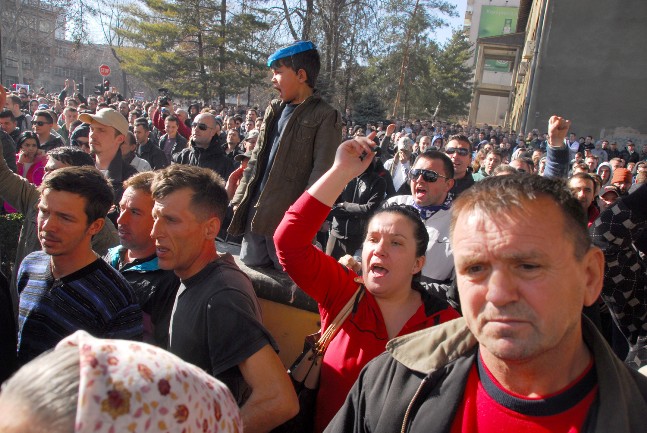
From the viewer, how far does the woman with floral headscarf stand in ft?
3.27

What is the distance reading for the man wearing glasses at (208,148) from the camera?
6676mm

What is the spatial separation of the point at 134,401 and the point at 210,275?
4.56ft

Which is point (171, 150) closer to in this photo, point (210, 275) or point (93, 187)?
point (93, 187)

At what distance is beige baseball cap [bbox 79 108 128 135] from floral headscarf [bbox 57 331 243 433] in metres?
4.53

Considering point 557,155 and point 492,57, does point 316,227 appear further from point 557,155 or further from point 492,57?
point 492,57

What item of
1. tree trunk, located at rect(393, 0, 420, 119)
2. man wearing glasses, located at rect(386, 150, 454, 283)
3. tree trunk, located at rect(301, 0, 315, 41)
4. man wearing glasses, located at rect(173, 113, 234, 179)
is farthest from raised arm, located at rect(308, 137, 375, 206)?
tree trunk, located at rect(393, 0, 420, 119)

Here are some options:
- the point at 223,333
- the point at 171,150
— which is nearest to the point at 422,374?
the point at 223,333

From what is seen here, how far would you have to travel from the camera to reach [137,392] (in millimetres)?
1024

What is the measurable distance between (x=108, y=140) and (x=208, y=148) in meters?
1.63

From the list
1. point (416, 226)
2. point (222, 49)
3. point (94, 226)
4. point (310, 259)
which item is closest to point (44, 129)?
point (94, 226)

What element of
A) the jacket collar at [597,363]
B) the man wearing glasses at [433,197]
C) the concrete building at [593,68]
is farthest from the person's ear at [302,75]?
the concrete building at [593,68]

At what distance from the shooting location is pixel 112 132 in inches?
208

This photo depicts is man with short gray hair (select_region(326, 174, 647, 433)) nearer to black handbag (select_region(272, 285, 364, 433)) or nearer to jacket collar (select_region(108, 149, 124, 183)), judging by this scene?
black handbag (select_region(272, 285, 364, 433))

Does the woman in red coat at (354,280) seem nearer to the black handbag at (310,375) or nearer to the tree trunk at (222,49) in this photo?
the black handbag at (310,375)
